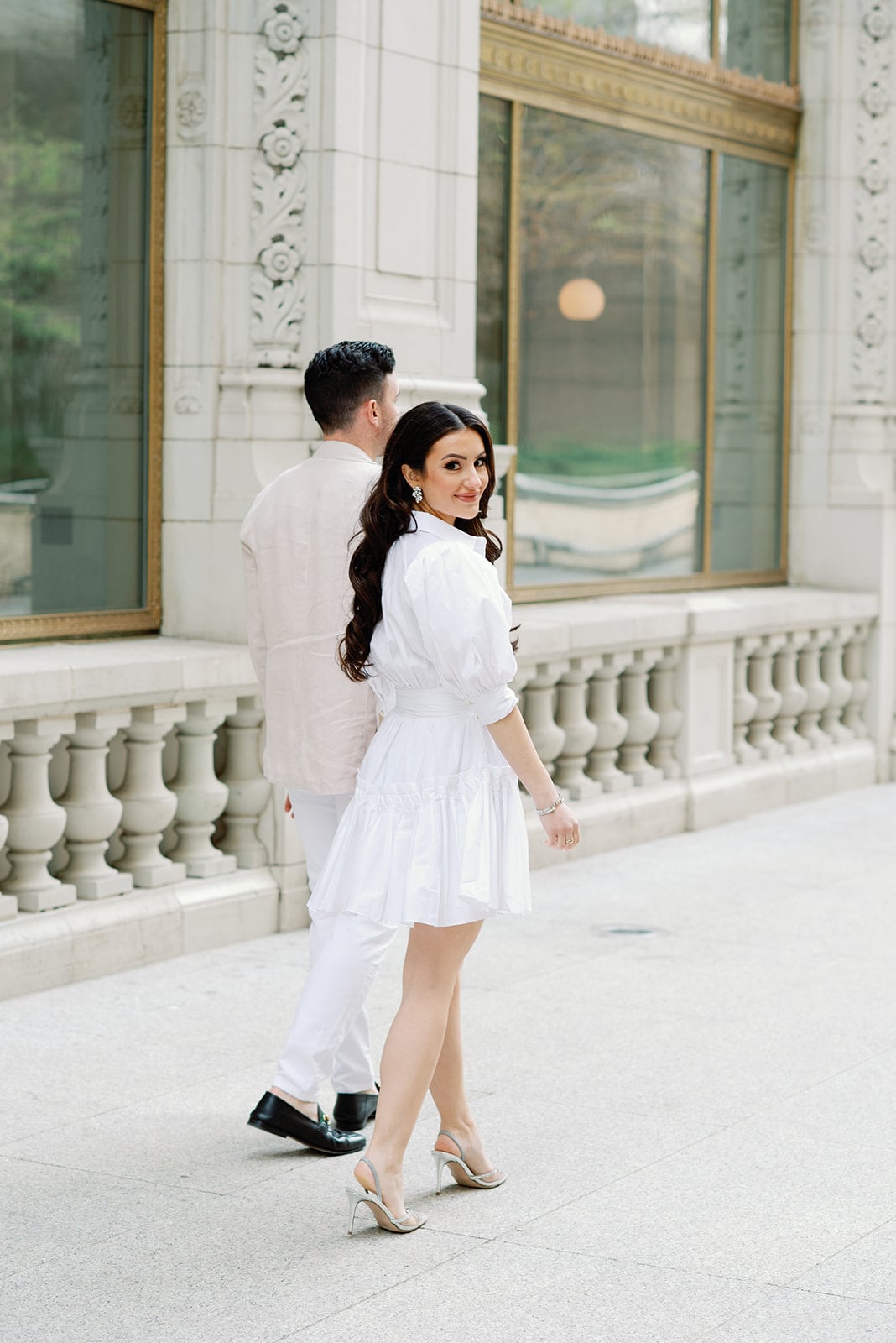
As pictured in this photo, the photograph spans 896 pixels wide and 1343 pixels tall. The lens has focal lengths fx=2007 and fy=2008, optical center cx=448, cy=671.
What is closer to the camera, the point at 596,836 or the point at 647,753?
the point at 596,836

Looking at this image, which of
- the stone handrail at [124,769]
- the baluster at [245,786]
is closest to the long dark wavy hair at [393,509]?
the stone handrail at [124,769]

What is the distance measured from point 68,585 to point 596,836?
9.64ft

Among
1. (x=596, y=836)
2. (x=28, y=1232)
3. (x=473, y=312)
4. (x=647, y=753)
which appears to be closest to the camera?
(x=28, y=1232)

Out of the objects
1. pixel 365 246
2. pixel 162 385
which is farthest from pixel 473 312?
pixel 162 385

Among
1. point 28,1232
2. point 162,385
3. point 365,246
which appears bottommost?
point 28,1232

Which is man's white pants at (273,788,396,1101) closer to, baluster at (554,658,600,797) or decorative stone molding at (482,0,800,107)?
baluster at (554,658,600,797)

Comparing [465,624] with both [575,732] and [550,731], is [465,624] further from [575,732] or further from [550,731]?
[575,732]

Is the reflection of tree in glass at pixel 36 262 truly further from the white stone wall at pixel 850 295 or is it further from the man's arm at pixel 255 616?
the white stone wall at pixel 850 295

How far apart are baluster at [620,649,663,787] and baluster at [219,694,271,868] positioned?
2775 mm

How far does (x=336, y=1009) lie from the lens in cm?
488

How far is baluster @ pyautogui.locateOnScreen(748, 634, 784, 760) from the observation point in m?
10.8

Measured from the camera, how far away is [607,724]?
957cm

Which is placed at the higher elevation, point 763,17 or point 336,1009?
point 763,17

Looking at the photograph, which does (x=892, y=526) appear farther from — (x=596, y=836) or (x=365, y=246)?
(x=365, y=246)
